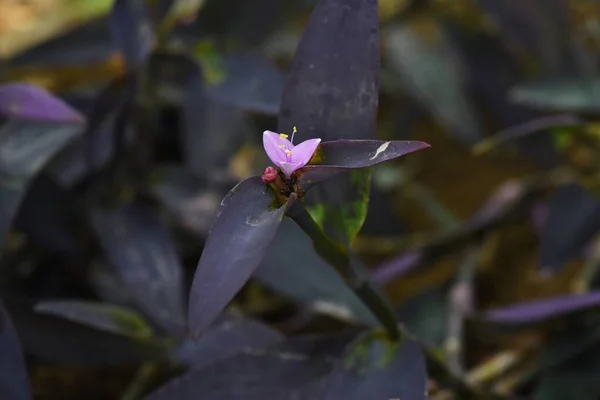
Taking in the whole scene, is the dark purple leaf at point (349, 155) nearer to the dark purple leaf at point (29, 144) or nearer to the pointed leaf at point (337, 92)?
the pointed leaf at point (337, 92)

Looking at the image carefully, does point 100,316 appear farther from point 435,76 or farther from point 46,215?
point 435,76

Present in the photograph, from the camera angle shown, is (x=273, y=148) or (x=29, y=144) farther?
(x=29, y=144)

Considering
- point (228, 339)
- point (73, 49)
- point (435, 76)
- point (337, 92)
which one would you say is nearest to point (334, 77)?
point (337, 92)

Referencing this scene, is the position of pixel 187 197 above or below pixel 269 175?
below

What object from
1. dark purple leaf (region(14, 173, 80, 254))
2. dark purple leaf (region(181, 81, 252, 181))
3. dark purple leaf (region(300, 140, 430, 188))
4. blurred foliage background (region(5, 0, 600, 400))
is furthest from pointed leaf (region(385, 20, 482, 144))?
dark purple leaf (region(300, 140, 430, 188))

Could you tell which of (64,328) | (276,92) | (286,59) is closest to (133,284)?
(64,328)

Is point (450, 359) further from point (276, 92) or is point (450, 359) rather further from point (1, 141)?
point (1, 141)

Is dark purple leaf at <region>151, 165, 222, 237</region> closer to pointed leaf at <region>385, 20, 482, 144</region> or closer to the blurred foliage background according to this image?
the blurred foliage background
